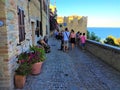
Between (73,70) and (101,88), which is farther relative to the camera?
(73,70)

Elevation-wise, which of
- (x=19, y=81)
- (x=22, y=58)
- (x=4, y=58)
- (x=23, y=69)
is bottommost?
(x=19, y=81)

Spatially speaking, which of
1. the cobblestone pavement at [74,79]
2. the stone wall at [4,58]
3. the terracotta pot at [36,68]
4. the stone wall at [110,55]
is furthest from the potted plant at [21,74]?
the stone wall at [110,55]

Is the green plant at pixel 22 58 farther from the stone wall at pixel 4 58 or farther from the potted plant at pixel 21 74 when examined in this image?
the stone wall at pixel 4 58

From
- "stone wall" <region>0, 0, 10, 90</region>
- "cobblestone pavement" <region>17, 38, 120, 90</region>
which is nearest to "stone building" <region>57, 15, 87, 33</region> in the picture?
"cobblestone pavement" <region>17, 38, 120, 90</region>

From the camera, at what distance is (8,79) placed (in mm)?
4824

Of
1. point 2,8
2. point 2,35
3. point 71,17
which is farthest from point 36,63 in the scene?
point 71,17

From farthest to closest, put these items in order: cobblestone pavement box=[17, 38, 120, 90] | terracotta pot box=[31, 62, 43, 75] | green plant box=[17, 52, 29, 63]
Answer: terracotta pot box=[31, 62, 43, 75]
green plant box=[17, 52, 29, 63]
cobblestone pavement box=[17, 38, 120, 90]

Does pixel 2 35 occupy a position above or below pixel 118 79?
above

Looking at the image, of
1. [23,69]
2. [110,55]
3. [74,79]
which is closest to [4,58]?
[23,69]

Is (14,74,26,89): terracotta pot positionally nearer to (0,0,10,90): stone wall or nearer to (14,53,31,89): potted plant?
(14,53,31,89): potted plant

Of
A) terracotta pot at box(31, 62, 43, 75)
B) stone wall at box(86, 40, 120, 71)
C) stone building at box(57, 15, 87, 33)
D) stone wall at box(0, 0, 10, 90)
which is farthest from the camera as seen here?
stone building at box(57, 15, 87, 33)

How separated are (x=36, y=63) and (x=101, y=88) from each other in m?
2.40

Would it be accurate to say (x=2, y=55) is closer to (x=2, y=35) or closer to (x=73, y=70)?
(x=2, y=35)

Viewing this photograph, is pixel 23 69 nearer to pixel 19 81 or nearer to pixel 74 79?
pixel 19 81
